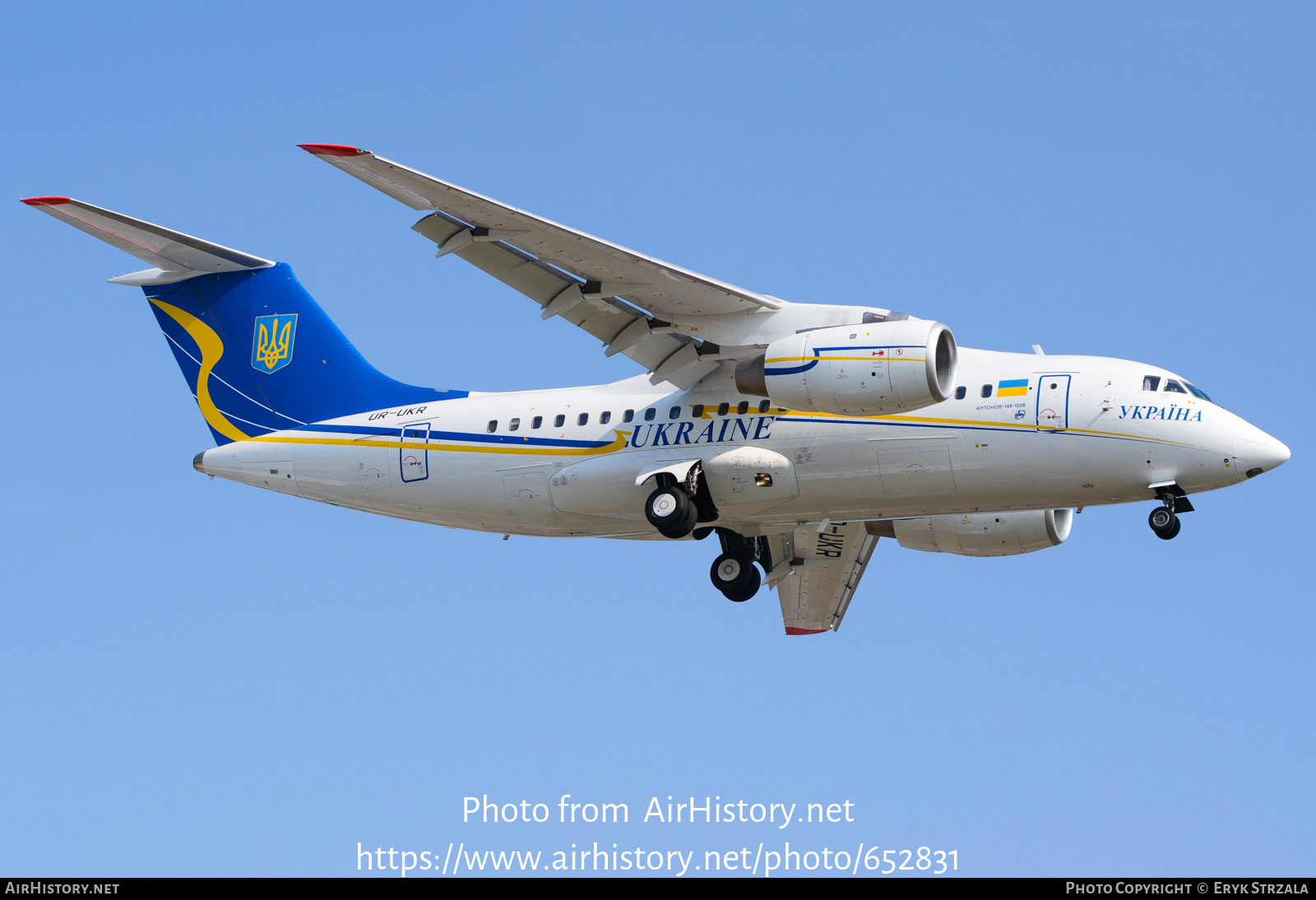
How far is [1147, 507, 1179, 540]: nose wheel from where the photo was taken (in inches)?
551

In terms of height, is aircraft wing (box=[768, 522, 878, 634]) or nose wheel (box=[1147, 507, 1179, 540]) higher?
nose wheel (box=[1147, 507, 1179, 540])

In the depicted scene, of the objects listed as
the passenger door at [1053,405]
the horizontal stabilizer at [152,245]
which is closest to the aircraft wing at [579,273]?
the passenger door at [1053,405]

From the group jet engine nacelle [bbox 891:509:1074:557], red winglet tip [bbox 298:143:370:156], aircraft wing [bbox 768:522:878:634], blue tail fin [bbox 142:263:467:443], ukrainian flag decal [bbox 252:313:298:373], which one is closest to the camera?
red winglet tip [bbox 298:143:370:156]

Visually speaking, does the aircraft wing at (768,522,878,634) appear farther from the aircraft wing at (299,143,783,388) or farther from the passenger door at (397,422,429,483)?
the passenger door at (397,422,429,483)

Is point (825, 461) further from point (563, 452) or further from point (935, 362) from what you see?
point (563, 452)

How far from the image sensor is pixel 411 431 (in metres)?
16.7

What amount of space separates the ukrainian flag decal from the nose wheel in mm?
9390

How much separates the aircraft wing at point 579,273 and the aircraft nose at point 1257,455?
438 centimetres

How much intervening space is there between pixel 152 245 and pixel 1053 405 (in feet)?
31.9

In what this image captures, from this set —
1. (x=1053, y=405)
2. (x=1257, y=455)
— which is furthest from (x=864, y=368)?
(x=1257, y=455)

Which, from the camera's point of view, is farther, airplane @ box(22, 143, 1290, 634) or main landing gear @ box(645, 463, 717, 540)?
main landing gear @ box(645, 463, 717, 540)

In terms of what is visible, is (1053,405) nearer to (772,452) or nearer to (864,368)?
(864,368)

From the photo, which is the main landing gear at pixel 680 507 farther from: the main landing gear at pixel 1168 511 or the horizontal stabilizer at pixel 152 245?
the horizontal stabilizer at pixel 152 245

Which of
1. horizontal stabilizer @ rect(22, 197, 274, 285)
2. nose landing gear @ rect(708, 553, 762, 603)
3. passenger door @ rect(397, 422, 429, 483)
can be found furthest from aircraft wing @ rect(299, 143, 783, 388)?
horizontal stabilizer @ rect(22, 197, 274, 285)
